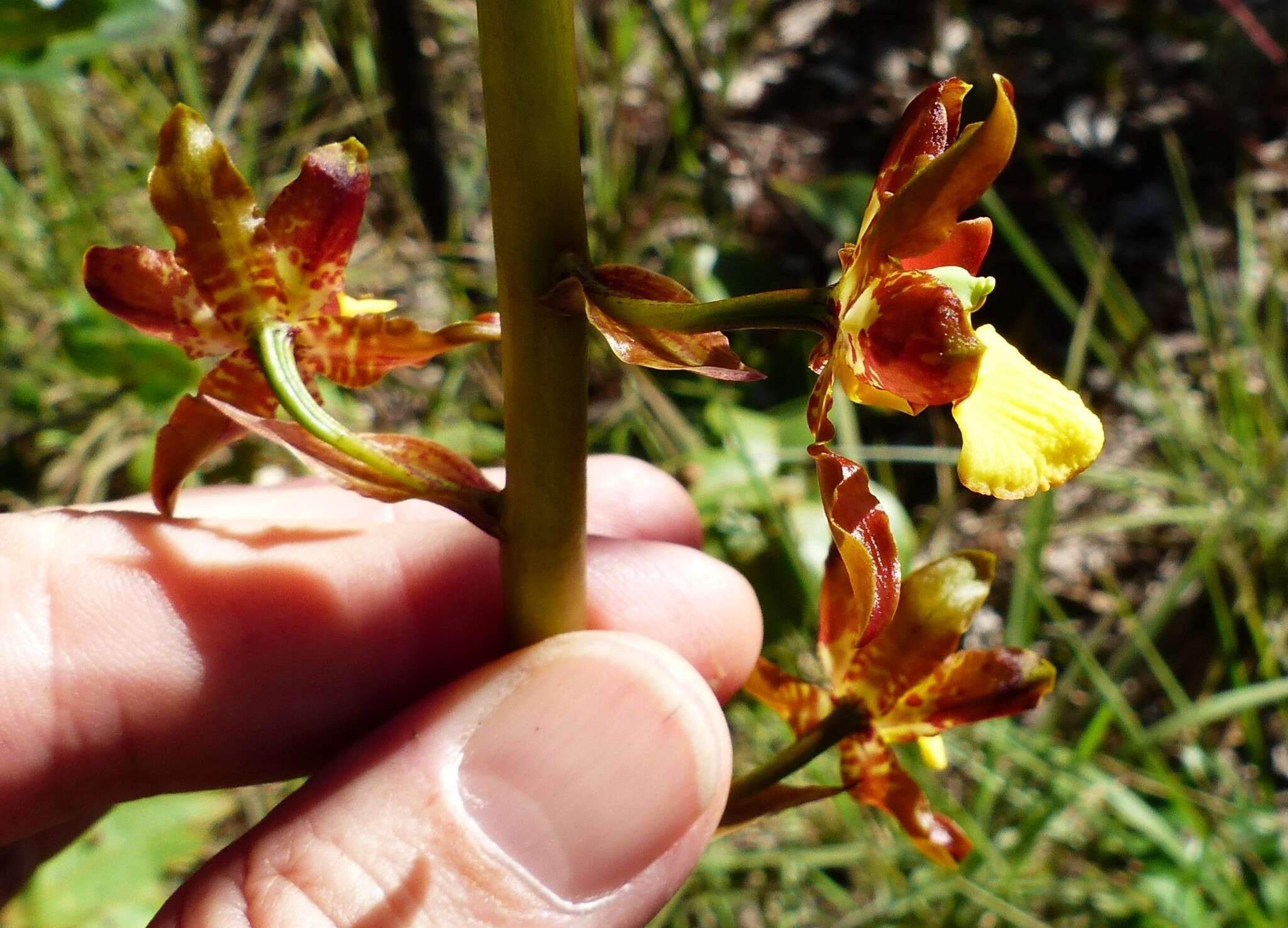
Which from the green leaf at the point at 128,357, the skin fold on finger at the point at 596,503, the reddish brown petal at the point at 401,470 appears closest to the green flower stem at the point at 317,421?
the reddish brown petal at the point at 401,470

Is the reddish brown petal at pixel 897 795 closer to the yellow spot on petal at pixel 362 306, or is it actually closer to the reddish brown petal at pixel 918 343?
the reddish brown petal at pixel 918 343

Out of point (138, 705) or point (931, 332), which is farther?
point (138, 705)

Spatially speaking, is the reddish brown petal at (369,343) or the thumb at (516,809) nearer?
the reddish brown petal at (369,343)

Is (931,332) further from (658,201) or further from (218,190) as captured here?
(658,201)

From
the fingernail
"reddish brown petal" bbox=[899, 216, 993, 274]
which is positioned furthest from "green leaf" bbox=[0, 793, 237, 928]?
"reddish brown petal" bbox=[899, 216, 993, 274]

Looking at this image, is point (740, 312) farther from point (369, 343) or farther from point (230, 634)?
point (230, 634)

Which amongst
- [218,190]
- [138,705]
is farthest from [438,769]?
[218,190]
